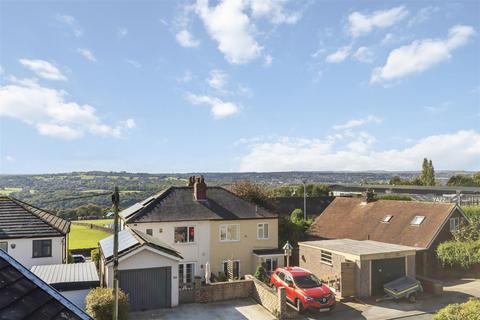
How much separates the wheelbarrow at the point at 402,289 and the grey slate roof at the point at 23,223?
69.7 ft

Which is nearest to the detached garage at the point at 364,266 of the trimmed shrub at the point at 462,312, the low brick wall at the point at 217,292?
the low brick wall at the point at 217,292

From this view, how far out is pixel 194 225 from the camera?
3052cm

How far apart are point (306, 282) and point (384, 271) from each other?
5.68m

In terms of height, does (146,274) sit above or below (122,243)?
below

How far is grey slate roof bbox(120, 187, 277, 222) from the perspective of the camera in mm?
30398

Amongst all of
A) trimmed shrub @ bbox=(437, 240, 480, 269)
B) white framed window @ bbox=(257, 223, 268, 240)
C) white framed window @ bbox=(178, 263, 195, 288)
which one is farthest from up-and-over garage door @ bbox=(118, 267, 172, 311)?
trimmed shrub @ bbox=(437, 240, 480, 269)

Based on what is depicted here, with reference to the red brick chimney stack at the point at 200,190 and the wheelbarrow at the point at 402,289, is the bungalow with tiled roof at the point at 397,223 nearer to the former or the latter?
the wheelbarrow at the point at 402,289

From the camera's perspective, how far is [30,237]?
88.4 ft

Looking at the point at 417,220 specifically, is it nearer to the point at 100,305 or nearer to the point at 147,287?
the point at 147,287

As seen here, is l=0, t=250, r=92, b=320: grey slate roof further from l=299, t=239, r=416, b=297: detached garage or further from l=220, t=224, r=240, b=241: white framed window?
l=220, t=224, r=240, b=241: white framed window

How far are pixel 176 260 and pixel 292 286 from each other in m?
6.47

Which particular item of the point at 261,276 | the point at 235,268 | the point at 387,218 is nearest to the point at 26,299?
the point at 261,276

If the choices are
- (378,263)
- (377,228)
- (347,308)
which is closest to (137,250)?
(347,308)

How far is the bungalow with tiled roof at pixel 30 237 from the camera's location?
87.0 feet
